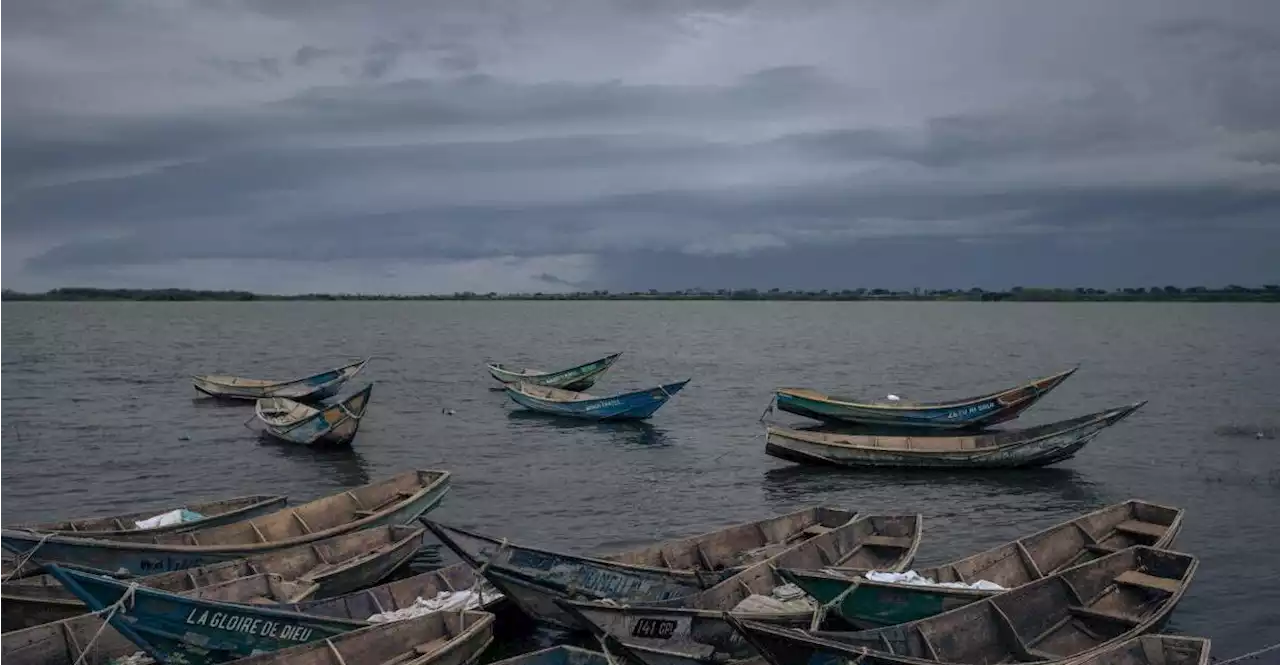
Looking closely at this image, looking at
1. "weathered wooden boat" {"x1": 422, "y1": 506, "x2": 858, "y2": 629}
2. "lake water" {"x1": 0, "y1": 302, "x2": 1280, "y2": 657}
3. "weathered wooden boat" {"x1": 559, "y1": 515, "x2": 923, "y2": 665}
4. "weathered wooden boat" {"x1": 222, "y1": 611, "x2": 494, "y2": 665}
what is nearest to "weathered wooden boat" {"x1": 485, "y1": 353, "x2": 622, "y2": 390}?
"lake water" {"x1": 0, "y1": 302, "x2": 1280, "y2": 657}

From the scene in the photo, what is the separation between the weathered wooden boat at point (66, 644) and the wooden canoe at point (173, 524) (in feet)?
12.3

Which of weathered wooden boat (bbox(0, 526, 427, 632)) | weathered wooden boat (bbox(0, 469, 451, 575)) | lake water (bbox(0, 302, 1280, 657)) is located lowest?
lake water (bbox(0, 302, 1280, 657))

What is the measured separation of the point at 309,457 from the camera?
29109mm

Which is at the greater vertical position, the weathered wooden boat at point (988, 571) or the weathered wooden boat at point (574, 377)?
the weathered wooden boat at point (574, 377)

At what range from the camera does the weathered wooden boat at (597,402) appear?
34812 millimetres

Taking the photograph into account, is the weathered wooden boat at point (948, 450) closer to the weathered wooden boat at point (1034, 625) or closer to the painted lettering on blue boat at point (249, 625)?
the weathered wooden boat at point (1034, 625)

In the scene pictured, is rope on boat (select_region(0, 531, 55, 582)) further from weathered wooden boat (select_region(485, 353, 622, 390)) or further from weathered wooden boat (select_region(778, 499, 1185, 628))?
weathered wooden boat (select_region(485, 353, 622, 390))

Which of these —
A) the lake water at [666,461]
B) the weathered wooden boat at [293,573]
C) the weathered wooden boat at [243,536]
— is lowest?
the lake water at [666,461]

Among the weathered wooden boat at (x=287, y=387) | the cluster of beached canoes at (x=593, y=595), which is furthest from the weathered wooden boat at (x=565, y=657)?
the weathered wooden boat at (x=287, y=387)

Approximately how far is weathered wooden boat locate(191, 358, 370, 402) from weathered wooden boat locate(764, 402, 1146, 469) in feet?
67.7

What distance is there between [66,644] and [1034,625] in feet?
Answer: 39.3

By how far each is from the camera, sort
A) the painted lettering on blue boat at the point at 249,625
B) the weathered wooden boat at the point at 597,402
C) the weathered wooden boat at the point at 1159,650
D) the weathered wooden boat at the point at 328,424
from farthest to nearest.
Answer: the weathered wooden boat at the point at 597,402
the weathered wooden boat at the point at 328,424
the weathered wooden boat at the point at 1159,650
the painted lettering on blue boat at the point at 249,625

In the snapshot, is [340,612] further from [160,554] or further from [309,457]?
[309,457]

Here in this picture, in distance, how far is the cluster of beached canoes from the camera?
10.6 metres
